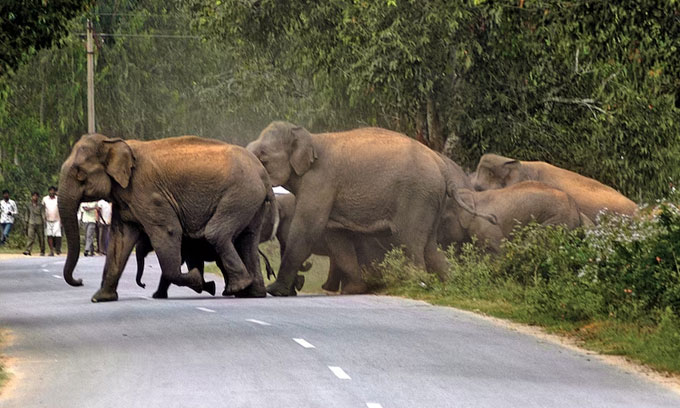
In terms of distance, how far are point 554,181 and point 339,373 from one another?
18.1 metres

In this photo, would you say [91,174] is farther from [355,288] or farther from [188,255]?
[355,288]

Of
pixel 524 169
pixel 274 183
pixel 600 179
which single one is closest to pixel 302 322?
pixel 274 183

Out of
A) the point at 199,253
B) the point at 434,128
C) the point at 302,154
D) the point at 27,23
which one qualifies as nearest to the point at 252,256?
the point at 199,253

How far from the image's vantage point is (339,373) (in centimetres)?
1356

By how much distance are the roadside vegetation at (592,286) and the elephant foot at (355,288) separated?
142 centimetres

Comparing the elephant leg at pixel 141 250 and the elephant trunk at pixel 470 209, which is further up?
the elephant trunk at pixel 470 209

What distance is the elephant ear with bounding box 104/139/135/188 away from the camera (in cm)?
2367

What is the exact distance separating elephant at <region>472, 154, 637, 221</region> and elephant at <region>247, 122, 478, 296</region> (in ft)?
11.4

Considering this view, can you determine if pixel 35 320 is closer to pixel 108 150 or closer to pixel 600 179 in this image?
pixel 108 150

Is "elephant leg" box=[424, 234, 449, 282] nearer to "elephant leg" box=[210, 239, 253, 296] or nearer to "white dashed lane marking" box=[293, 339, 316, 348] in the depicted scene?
"elephant leg" box=[210, 239, 253, 296]

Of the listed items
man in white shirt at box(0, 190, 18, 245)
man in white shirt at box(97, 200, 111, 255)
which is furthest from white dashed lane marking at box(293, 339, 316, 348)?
man in white shirt at box(0, 190, 18, 245)

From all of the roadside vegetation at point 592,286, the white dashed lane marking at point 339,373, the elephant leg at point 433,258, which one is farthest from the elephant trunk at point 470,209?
the white dashed lane marking at point 339,373

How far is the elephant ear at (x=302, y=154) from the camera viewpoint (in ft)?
88.2

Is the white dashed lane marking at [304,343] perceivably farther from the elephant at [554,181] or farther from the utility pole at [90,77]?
the utility pole at [90,77]
